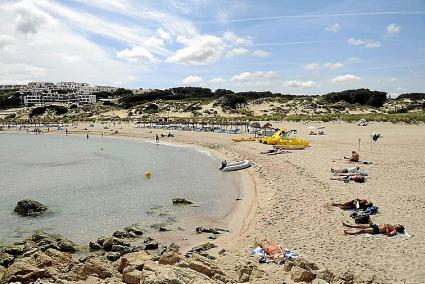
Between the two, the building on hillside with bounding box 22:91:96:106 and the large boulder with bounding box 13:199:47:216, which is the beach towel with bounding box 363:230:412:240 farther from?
the building on hillside with bounding box 22:91:96:106

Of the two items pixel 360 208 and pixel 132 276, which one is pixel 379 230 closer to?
pixel 360 208

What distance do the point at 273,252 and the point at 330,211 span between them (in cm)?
505

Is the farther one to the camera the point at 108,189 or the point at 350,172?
the point at 108,189

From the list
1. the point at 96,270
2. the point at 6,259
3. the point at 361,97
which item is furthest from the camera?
the point at 361,97

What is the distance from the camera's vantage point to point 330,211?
15344 millimetres

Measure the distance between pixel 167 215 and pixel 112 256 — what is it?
5454 mm

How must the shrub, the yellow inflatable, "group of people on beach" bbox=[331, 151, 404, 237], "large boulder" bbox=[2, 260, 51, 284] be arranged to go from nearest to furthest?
"large boulder" bbox=[2, 260, 51, 284] → "group of people on beach" bbox=[331, 151, 404, 237] → the yellow inflatable → the shrub

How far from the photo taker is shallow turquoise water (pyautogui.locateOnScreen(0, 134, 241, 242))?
54.6ft

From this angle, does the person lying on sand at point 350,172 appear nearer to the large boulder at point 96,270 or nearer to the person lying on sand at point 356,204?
the person lying on sand at point 356,204

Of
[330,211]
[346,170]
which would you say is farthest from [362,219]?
[346,170]

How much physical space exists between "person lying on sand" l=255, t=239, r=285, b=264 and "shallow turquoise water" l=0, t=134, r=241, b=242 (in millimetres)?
4762

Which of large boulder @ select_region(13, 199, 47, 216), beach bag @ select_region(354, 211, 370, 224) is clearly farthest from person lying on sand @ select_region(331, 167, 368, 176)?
large boulder @ select_region(13, 199, 47, 216)

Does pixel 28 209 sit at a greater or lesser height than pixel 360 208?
lesser

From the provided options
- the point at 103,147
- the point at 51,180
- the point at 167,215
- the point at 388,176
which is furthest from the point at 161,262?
the point at 103,147
